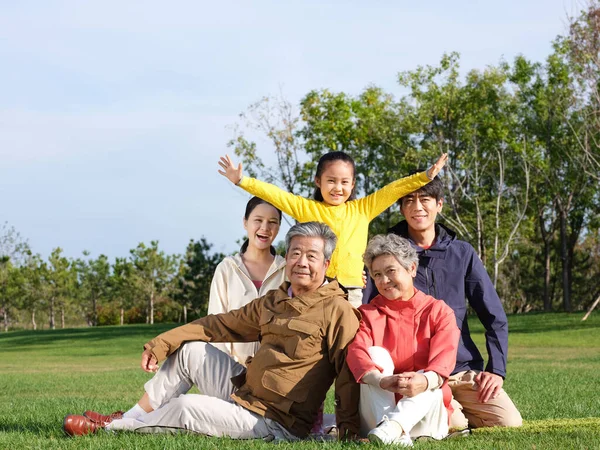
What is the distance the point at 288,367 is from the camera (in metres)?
5.03

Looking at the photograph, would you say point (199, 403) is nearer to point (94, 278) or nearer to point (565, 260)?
point (565, 260)

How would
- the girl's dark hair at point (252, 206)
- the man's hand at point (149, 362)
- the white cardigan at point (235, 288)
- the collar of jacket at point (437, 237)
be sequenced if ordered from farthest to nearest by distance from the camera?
the girl's dark hair at point (252, 206) → the white cardigan at point (235, 288) → the collar of jacket at point (437, 237) → the man's hand at point (149, 362)

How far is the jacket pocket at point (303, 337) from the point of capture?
5.01 meters

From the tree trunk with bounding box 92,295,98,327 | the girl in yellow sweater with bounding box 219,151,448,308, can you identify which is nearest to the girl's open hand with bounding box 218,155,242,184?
the girl in yellow sweater with bounding box 219,151,448,308

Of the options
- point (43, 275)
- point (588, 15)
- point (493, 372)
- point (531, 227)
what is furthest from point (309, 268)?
point (43, 275)

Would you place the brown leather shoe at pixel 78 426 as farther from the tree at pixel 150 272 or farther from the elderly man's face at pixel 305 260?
the tree at pixel 150 272

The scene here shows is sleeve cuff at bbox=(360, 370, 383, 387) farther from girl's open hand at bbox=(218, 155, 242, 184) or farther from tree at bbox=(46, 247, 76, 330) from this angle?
tree at bbox=(46, 247, 76, 330)

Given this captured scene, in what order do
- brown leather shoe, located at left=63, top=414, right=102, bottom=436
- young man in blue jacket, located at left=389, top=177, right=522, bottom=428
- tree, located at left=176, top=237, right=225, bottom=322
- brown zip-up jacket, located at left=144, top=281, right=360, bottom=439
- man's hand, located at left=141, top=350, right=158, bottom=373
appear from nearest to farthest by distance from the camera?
brown zip-up jacket, located at left=144, top=281, right=360, bottom=439 → man's hand, located at left=141, top=350, right=158, bottom=373 → brown leather shoe, located at left=63, top=414, right=102, bottom=436 → young man in blue jacket, located at left=389, top=177, right=522, bottom=428 → tree, located at left=176, top=237, right=225, bottom=322

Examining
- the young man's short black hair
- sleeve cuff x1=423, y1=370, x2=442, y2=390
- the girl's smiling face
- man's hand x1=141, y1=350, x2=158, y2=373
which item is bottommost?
sleeve cuff x1=423, y1=370, x2=442, y2=390

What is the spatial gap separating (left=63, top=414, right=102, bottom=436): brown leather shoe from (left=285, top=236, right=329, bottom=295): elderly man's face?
1.83 metres

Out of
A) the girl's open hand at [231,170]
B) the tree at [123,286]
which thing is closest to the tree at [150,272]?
the tree at [123,286]

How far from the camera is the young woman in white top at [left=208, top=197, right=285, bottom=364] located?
20.2ft

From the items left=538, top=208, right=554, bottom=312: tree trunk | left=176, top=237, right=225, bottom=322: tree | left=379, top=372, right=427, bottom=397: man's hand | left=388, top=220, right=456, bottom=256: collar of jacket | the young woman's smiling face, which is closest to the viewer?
left=379, top=372, right=427, bottom=397: man's hand

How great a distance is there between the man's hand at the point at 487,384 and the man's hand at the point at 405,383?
0.98 meters
